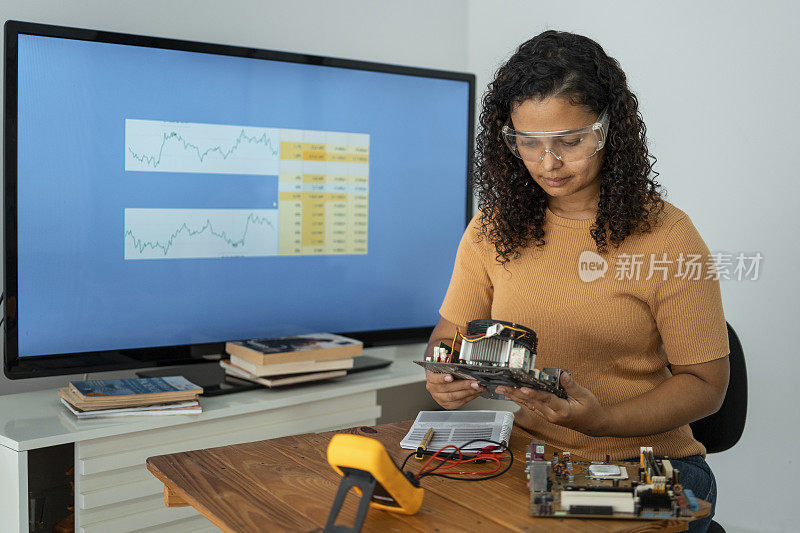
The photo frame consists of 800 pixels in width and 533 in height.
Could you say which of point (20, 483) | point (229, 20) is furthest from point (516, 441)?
point (229, 20)

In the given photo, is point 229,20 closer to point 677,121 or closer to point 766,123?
point 677,121

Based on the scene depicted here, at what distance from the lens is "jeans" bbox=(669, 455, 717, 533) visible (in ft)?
4.62

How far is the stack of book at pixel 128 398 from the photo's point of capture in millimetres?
1863

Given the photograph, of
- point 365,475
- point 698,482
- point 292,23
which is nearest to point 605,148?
point 698,482

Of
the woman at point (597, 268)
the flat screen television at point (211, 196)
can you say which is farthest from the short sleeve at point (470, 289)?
the flat screen television at point (211, 196)

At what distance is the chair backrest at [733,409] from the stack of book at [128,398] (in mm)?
1233

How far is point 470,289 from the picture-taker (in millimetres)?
1752

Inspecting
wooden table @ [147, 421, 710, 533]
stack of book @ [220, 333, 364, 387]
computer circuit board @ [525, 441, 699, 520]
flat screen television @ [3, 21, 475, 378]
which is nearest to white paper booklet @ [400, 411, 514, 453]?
wooden table @ [147, 421, 710, 533]

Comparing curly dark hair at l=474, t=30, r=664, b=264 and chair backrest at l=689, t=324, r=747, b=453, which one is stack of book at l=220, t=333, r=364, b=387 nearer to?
curly dark hair at l=474, t=30, r=664, b=264

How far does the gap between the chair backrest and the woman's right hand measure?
2.23 ft

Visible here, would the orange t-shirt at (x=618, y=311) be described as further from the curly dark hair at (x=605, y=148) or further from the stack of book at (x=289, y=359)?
the stack of book at (x=289, y=359)

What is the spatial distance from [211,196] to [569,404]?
50.6 inches

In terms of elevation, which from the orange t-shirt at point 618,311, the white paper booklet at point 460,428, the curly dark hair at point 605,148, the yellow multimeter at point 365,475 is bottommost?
the white paper booklet at point 460,428

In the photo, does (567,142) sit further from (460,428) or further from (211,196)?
(211,196)
